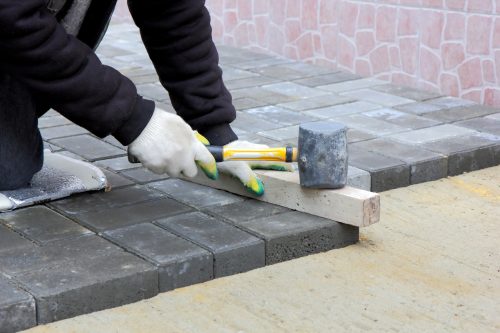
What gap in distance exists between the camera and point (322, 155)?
3.15 m

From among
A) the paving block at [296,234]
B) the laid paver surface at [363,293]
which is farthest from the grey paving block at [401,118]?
the paving block at [296,234]

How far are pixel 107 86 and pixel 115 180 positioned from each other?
83 centimetres

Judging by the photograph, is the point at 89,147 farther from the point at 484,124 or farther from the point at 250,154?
the point at 484,124

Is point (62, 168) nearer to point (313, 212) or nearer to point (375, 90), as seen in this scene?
point (313, 212)

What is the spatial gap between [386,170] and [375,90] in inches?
61.6

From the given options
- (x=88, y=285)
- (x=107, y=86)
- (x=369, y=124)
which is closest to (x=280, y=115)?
(x=369, y=124)

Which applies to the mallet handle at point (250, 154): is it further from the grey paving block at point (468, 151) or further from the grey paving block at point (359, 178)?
the grey paving block at point (468, 151)

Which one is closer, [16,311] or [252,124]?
[16,311]

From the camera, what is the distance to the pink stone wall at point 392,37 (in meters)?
5.04

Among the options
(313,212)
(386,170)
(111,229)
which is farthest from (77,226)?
(386,170)

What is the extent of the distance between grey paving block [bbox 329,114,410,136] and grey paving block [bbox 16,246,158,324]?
1887 mm

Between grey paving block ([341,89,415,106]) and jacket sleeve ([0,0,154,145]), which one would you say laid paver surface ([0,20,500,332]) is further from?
jacket sleeve ([0,0,154,145])

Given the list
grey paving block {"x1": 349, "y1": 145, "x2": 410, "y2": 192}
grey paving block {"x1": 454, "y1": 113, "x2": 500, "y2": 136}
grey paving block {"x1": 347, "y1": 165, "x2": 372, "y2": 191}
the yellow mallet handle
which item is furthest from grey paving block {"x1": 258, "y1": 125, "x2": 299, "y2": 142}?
the yellow mallet handle

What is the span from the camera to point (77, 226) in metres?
3.15
